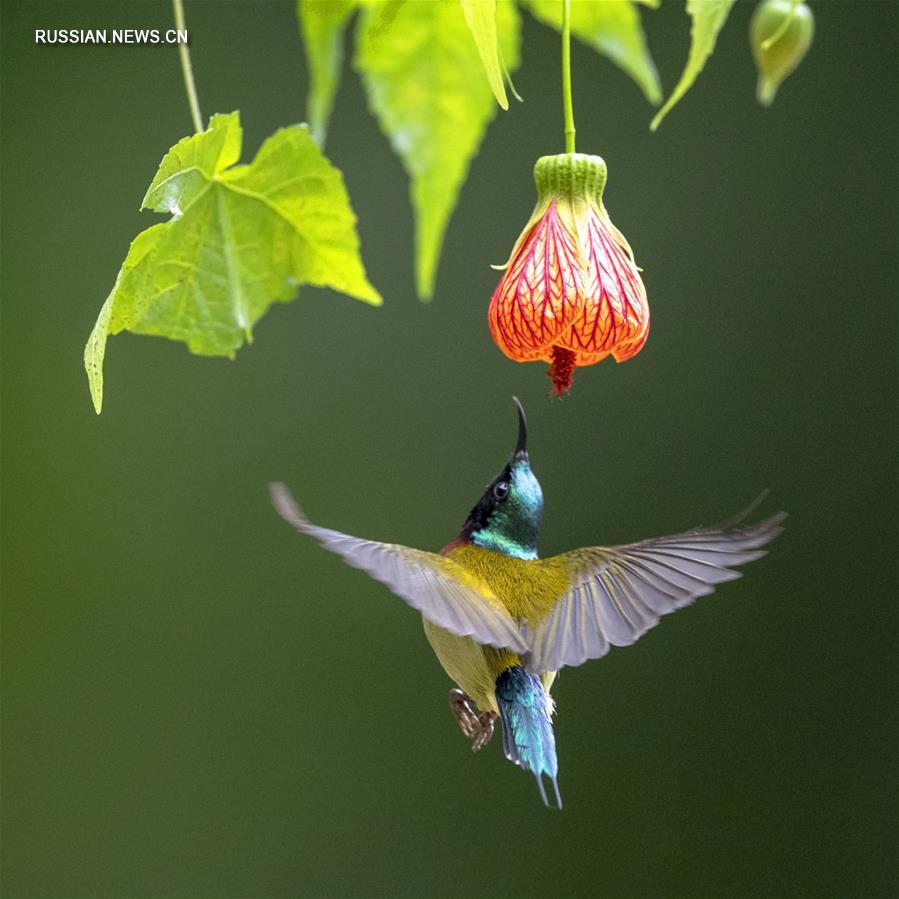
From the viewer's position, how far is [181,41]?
0.76 meters

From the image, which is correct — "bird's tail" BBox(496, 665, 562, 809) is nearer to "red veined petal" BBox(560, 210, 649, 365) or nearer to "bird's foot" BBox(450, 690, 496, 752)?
"bird's foot" BBox(450, 690, 496, 752)

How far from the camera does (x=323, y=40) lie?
0.96 meters

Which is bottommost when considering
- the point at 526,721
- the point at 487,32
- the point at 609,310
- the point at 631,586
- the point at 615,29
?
the point at 526,721

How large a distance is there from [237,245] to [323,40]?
178 mm

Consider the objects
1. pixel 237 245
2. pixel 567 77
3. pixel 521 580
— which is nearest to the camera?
pixel 567 77

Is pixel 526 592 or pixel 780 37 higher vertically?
pixel 780 37

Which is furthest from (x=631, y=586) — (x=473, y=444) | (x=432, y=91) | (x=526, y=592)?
(x=473, y=444)

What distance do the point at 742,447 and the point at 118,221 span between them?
1317 mm

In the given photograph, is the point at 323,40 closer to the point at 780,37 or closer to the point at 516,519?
the point at 780,37

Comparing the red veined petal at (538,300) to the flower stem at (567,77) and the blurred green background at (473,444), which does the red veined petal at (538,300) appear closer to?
the flower stem at (567,77)

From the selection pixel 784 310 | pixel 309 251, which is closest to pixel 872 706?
pixel 784 310

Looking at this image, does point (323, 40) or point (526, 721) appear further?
point (526, 721)

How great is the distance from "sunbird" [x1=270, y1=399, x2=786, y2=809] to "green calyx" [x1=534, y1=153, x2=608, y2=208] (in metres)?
0.24

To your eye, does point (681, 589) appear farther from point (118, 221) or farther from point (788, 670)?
point (118, 221)
